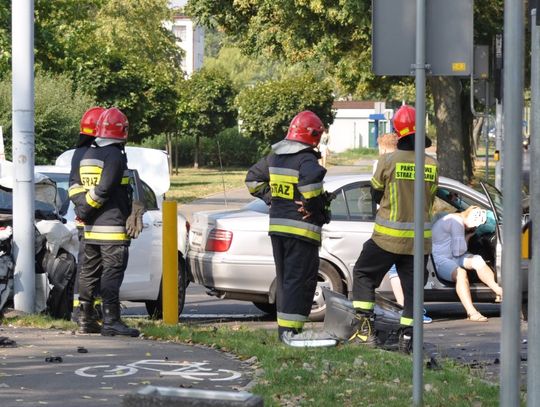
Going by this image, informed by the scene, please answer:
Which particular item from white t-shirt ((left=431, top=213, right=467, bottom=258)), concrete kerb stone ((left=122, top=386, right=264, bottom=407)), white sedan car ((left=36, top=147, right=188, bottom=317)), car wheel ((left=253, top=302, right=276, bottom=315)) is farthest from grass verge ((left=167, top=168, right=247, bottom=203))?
concrete kerb stone ((left=122, top=386, right=264, bottom=407))

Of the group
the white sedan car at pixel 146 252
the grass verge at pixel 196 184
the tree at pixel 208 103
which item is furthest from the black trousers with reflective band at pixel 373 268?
the tree at pixel 208 103

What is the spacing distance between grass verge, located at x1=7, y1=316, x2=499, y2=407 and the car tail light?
2440 mm

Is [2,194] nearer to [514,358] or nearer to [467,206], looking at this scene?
[467,206]

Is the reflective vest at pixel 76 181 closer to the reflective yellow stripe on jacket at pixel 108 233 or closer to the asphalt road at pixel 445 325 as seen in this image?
the reflective yellow stripe on jacket at pixel 108 233

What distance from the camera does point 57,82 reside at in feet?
105

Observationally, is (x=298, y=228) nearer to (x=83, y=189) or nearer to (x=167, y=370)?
(x=83, y=189)

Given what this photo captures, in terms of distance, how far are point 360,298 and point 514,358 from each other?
4.44m

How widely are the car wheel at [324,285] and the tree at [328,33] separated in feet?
45.3

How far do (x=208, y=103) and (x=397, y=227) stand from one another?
5701 cm

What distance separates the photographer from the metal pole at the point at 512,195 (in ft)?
20.9

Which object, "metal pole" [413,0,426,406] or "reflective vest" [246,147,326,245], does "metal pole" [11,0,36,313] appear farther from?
"metal pole" [413,0,426,406]

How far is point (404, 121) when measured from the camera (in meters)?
10.6

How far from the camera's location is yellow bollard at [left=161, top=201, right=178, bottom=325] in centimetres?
1182

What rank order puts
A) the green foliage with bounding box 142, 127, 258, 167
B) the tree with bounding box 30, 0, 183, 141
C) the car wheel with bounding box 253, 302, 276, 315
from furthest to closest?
the green foliage with bounding box 142, 127, 258, 167, the tree with bounding box 30, 0, 183, 141, the car wheel with bounding box 253, 302, 276, 315
